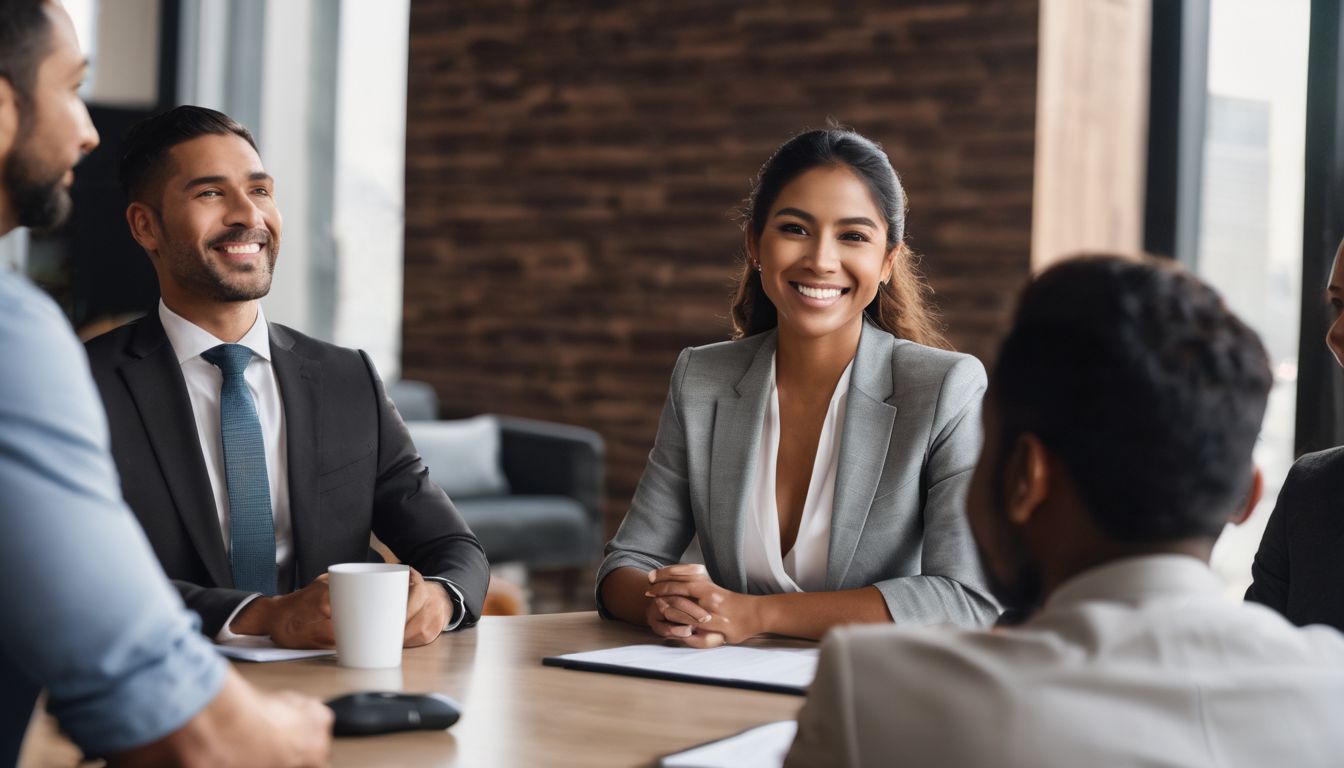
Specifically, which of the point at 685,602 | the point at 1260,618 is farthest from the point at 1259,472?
the point at 685,602

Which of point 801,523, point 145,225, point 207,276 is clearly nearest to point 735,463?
point 801,523

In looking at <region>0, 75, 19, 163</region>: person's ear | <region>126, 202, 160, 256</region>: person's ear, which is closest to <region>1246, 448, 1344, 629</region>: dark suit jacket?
<region>0, 75, 19, 163</region>: person's ear

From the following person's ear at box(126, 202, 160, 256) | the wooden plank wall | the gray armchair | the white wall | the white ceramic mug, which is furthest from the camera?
the white wall

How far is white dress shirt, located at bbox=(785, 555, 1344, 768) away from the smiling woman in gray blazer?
2.68 ft

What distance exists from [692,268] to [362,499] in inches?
141

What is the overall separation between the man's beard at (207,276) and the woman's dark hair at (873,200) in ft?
2.63

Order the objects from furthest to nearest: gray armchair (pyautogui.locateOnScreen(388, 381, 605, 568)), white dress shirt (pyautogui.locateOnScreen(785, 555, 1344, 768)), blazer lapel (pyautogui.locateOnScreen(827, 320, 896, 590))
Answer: gray armchair (pyautogui.locateOnScreen(388, 381, 605, 568)) → blazer lapel (pyautogui.locateOnScreen(827, 320, 896, 590)) → white dress shirt (pyautogui.locateOnScreen(785, 555, 1344, 768))

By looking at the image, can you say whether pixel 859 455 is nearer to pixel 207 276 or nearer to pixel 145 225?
pixel 207 276

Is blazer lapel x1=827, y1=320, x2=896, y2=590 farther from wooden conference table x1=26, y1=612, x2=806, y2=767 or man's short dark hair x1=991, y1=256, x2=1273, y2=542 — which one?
man's short dark hair x1=991, y1=256, x2=1273, y2=542

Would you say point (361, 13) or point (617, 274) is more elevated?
point (361, 13)

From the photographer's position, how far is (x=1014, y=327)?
3.10ft

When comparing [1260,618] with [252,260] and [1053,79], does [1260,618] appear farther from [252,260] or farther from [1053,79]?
[1053,79]

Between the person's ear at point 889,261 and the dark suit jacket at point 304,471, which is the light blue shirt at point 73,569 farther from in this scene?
the person's ear at point 889,261

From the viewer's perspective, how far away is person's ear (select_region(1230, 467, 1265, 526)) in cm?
A: 97
